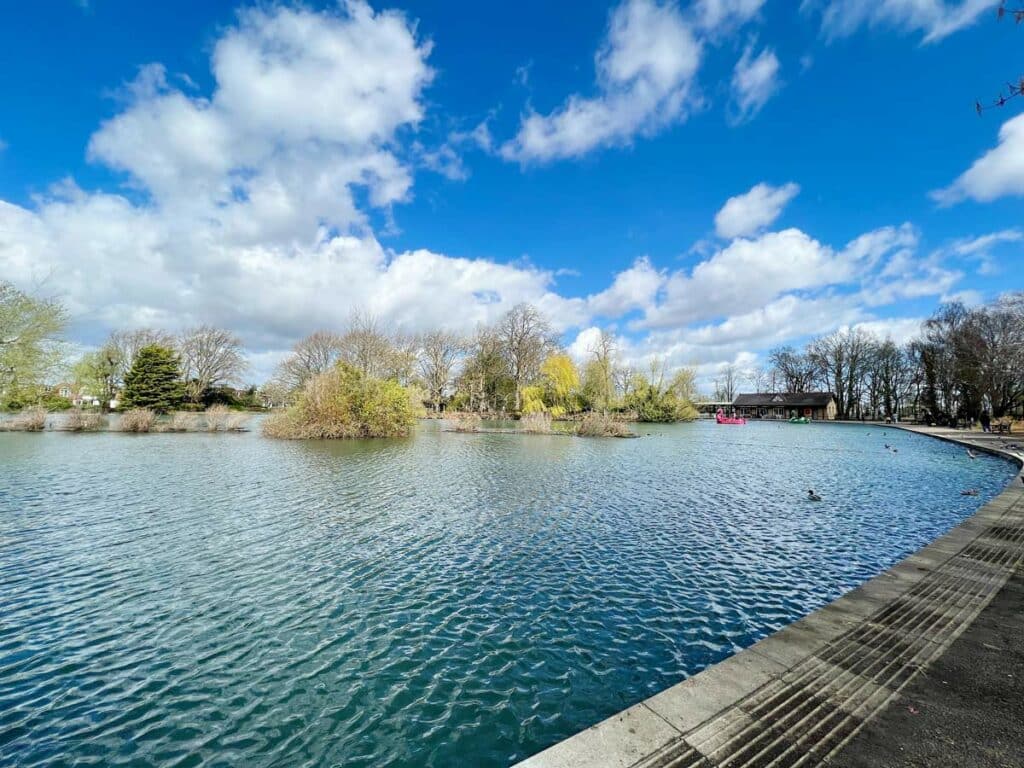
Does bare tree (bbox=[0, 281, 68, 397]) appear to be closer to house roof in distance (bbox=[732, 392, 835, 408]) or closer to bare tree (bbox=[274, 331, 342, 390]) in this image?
bare tree (bbox=[274, 331, 342, 390])

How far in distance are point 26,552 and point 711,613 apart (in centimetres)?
1085

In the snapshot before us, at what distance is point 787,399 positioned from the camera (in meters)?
81.5

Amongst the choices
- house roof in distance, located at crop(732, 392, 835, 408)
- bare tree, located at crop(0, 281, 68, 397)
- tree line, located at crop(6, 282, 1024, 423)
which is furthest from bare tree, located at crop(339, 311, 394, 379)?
house roof in distance, located at crop(732, 392, 835, 408)

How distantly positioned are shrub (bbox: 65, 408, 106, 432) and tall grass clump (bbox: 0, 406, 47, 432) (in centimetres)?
130

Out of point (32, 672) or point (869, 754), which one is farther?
point (32, 672)

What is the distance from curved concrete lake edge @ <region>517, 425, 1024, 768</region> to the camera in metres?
2.69

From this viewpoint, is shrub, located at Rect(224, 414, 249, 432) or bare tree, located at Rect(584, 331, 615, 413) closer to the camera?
shrub, located at Rect(224, 414, 249, 432)

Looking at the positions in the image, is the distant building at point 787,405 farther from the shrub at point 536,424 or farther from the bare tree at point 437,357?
the shrub at point 536,424

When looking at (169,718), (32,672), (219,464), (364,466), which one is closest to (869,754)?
(169,718)

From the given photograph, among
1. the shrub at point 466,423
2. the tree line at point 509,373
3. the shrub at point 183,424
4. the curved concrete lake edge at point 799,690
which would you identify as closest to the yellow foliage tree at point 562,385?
the tree line at point 509,373

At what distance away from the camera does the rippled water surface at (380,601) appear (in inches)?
144

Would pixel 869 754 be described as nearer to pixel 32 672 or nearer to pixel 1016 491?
pixel 32 672

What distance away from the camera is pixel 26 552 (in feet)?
24.8

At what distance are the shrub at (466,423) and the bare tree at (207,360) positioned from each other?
3505cm
